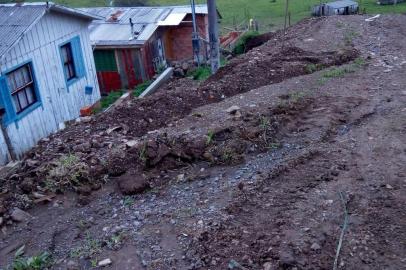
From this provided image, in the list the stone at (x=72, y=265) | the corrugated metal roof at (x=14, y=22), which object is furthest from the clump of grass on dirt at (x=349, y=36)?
the stone at (x=72, y=265)

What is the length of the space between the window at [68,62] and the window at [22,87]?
1.57m

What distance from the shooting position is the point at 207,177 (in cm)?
673

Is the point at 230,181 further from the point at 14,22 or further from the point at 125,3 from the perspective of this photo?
the point at 125,3

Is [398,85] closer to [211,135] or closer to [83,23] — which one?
[211,135]

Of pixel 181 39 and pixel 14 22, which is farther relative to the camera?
pixel 181 39

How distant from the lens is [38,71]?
11.3 metres

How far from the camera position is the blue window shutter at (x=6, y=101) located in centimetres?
1002

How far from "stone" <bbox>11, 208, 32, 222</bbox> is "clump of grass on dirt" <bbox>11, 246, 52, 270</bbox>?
2.57 ft

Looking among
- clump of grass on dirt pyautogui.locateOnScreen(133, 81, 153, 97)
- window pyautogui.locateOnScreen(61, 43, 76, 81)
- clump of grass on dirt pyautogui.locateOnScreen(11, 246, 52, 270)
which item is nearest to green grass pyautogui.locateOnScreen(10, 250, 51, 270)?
clump of grass on dirt pyautogui.locateOnScreen(11, 246, 52, 270)

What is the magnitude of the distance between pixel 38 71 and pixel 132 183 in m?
6.16

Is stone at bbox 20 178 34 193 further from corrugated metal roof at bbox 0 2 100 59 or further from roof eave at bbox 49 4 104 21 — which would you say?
roof eave at bbox 49 4 104 21

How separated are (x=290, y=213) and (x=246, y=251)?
0.92 m

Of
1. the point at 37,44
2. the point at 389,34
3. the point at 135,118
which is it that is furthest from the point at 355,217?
the point at 389,34

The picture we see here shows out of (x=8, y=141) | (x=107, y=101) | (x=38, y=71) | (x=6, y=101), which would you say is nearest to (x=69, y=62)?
(x=38, y=71)
